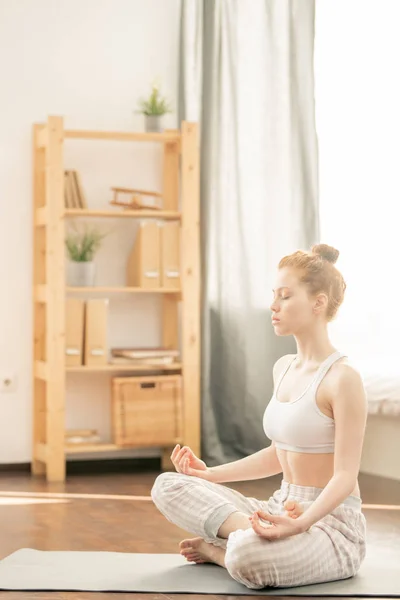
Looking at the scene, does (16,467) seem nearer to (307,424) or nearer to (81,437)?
(81,437)

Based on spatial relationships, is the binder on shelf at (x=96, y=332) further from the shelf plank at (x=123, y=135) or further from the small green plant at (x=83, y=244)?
the shelf plank at (x=123, y=135)

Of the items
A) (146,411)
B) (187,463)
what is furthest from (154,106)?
(187,463)

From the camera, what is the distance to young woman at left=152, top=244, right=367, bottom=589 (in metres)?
2.42

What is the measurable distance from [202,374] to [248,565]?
98.4 inches

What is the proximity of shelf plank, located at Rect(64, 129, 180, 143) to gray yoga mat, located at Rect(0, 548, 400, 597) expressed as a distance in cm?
217

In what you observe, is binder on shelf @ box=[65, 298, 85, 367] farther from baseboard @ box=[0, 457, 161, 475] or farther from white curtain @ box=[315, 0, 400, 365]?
white curtain @ box=[315, 0, 400, 365]

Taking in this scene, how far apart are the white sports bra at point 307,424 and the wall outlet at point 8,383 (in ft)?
7.87

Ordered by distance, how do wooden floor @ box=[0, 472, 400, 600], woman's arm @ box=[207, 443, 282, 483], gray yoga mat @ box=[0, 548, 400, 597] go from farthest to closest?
wooden floor @ box=[0, 472, 400, 600] → woman's arm @ box=[207, 443, 282, 483] → gray yoga mat @ box=[0, 548, 400, 597]

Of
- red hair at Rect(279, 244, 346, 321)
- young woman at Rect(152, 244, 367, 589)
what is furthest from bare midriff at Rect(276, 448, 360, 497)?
red hair at Rect(279, 244, 346, 321)

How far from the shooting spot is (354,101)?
196 inches

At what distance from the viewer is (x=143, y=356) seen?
4688 millimetres

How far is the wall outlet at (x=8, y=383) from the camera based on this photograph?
4.78 metres

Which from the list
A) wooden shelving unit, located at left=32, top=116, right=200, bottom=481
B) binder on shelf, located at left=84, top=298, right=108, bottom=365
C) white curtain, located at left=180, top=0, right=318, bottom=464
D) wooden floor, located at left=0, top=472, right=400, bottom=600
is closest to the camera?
wooden floor, located at left=0, top=472, right=400, bottom=600

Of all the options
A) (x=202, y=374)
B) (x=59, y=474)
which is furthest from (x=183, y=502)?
(x=202, y=374)
